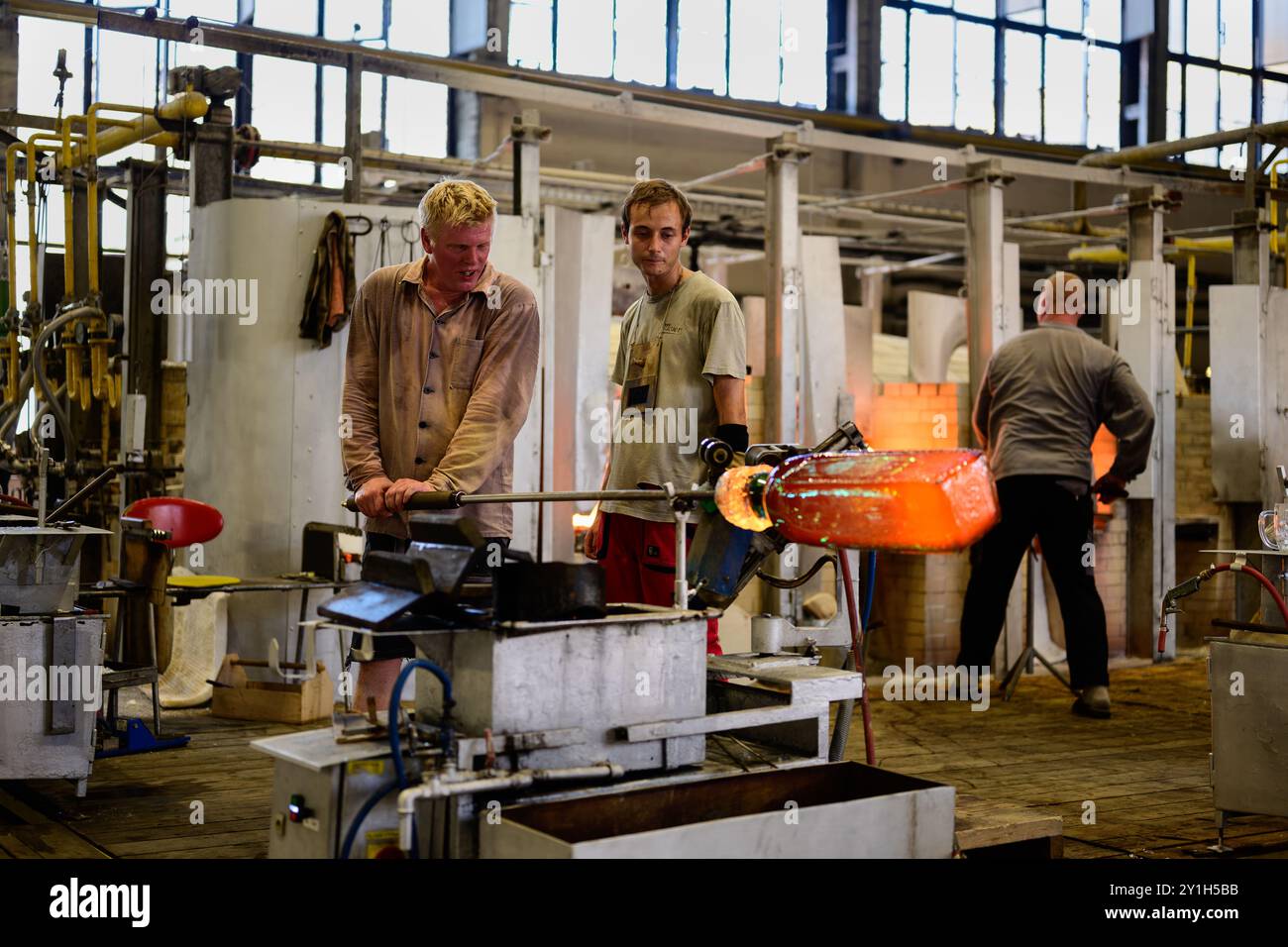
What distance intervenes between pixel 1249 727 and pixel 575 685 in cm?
224

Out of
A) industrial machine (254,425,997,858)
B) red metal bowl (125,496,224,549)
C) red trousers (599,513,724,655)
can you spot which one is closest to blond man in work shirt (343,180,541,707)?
red trousers (599,513,724,655)

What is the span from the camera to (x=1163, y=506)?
8.19 m

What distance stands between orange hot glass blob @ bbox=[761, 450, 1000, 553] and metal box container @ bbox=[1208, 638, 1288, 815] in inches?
68.7

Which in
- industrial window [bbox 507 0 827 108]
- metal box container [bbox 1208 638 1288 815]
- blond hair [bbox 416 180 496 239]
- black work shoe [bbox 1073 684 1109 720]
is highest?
industrial window [bbox 507 0 827 108]

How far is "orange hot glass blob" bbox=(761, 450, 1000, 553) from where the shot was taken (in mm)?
2480

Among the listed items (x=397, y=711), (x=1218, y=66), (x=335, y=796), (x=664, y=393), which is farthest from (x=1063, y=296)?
(x=1218, y=66)

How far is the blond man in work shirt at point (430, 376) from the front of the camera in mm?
3627

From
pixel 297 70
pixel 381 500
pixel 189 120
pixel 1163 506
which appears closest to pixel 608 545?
pixel 381 500

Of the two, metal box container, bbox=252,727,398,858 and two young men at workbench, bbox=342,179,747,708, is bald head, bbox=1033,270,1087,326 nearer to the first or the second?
two young men at workbench, bbox=342,179,747,708

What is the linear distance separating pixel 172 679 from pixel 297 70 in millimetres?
8231

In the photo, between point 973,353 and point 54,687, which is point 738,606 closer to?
point 973,353

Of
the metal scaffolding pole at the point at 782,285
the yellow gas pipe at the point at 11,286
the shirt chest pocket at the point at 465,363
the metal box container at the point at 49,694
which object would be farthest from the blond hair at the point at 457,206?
the yellow gas pipe at the point at 11,286

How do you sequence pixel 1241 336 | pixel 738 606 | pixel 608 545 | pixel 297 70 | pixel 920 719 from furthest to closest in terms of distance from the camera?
pixel 297 70
pixel 1241 336
pixel 738 606
pixel 920 719
pixel 608 545

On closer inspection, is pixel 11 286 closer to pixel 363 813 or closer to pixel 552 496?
pixel 552 496
